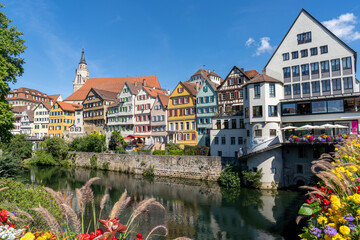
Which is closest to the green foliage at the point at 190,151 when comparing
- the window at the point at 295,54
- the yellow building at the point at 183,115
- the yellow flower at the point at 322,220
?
the yellow building at the point at 183,115

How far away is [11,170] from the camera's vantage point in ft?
66.2

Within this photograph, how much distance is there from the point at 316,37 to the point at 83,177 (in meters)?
40.5

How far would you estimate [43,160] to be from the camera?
56625 mm

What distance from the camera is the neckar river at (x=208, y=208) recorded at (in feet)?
62.9

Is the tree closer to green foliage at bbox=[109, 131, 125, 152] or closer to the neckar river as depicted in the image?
the neckar river

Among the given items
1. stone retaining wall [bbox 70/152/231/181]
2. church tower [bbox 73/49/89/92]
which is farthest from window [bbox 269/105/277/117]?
church tower [bbox 73/49/89/92]

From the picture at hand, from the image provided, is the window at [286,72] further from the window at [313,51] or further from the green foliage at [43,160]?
the green foliage at [43,160]

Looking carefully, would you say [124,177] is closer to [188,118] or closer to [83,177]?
[83,177]

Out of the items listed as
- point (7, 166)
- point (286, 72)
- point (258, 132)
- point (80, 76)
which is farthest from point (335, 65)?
point (80, 76)

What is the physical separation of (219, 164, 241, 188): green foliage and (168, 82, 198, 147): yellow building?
45.7 ft

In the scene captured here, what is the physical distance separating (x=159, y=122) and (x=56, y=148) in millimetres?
24144

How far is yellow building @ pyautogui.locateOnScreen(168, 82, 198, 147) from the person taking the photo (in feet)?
160

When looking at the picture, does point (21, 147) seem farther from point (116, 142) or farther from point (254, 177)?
point (254, 177)

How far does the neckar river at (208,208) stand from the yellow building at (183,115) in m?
12.0
